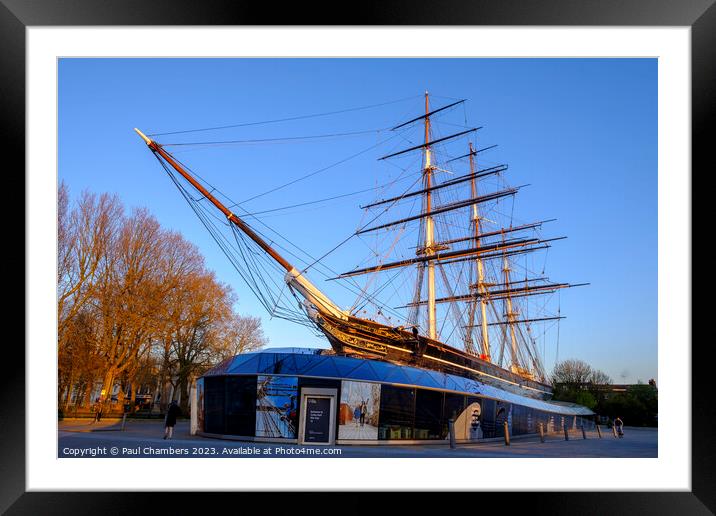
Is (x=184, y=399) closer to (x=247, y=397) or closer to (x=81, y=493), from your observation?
(x=247, y=397)

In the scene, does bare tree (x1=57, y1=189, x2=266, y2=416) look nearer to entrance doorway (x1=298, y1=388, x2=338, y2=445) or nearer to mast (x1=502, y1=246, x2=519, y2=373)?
entrance doorway (x1=298, y1=388, x2=338, y2=445)

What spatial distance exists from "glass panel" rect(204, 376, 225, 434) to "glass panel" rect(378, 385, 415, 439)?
374 centimetres

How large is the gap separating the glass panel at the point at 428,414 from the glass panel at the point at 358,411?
1.20m

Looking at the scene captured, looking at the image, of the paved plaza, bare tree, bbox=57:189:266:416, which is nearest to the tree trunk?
bare tree, bbox=57:189:266:416

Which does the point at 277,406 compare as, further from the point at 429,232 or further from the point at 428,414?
the point at 429,232

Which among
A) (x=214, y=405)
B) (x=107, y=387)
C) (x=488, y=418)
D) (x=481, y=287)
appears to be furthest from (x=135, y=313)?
(x=481, y=287)

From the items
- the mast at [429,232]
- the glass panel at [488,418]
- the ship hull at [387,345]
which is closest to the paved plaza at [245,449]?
the glass panel at [488,418]

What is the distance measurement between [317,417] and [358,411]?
0.97m

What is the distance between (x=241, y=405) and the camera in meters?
12.8

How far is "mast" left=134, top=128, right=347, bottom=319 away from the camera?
48.3 ft

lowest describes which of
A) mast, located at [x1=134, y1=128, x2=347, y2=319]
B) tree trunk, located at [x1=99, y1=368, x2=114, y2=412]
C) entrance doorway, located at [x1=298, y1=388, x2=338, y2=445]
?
tree trunk, located at [x1=99, y1=368, x2=114, y2=412]
